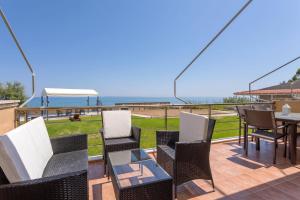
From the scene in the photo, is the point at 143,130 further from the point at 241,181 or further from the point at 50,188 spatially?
the point at 50,188

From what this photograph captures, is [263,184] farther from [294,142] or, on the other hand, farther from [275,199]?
[294,142]

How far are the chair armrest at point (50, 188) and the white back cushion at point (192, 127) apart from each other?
150cm

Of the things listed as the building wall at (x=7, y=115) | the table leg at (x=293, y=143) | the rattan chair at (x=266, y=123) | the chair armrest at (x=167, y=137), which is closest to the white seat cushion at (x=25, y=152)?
the building wall at (x=7, y=115)

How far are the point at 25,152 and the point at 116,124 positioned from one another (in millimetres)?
1676

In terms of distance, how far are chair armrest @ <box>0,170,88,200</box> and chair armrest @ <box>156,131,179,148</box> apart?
1.49 m

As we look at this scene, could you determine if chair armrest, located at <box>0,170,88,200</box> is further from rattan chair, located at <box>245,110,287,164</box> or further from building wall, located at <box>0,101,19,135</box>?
rattan chair, located at <box>245,110,287,164</box>

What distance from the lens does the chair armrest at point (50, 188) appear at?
3.74 feet

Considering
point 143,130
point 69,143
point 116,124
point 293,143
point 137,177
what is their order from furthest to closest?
point 143,130 < point 116,124 < point 293,143 < point 69,143 < point 137,177

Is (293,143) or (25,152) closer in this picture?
(25,152)

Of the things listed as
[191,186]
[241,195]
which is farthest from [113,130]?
[241,195]

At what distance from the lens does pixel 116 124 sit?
312cm

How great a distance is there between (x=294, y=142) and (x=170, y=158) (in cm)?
229

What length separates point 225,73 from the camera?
48.3 feet

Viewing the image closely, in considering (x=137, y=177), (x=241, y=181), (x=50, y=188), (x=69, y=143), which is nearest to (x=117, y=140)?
(x=69, y=143)
